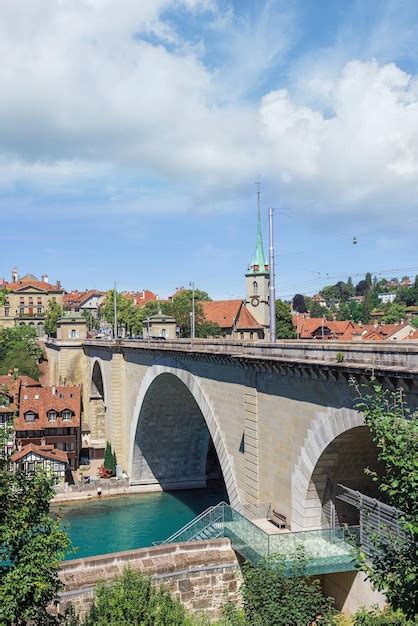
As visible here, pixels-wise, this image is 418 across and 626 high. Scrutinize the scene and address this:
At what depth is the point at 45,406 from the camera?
58656 millimetres

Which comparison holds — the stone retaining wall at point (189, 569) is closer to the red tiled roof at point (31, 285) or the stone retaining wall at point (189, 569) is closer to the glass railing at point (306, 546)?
the glass railing at point (306, 546)

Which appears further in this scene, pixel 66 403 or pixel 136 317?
pixel 136 317

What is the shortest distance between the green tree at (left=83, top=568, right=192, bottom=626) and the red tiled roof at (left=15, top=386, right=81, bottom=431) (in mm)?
38877

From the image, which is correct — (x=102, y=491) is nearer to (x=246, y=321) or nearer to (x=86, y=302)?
(x=246, y=321)

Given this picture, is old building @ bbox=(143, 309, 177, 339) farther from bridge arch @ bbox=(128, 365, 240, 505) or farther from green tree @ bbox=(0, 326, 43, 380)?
green tree @ bbox=(0, 326, 43, 380)

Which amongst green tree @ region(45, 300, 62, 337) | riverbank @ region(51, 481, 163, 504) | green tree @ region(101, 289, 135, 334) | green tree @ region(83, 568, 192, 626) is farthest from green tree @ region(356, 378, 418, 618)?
green tree @ region(45, 300, 62, 337)

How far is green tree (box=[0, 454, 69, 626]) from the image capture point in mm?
12930

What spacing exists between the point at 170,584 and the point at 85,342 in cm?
5167

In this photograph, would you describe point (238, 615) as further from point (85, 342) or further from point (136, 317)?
point (136, 317)

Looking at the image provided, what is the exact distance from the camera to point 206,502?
46.2m

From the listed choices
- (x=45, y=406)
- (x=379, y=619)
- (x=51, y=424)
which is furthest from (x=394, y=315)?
(x=379, y=619)

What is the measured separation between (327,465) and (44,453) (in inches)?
1453

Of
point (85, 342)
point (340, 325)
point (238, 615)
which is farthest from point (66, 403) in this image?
point (340, 325)

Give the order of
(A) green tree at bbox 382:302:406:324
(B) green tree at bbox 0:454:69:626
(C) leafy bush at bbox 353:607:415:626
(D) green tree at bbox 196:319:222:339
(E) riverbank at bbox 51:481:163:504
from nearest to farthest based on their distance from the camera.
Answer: (C) leafy bush at bbox 353:607:415:626, (B) green tree at bbox 0:454:69:626, (E) riverbank at bbox 51:481:163:504, (D) green tree at bbox 196:319:222:339, (A) green tree at bbox 382:302:406:324
